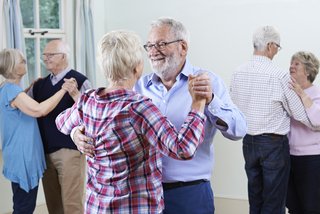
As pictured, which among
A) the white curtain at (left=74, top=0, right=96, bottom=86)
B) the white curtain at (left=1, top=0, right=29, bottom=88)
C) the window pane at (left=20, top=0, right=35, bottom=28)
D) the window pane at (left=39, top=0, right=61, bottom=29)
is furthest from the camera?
the white curtain at (left=74, top=0, right=96, bottom=86)

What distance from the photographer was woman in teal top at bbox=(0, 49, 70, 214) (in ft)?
10.3

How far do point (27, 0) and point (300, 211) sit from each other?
288 cm

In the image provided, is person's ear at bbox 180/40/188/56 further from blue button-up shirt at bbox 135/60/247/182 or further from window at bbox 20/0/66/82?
window at bbox 20/0/66/82

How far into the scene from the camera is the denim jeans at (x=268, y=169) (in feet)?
10.8

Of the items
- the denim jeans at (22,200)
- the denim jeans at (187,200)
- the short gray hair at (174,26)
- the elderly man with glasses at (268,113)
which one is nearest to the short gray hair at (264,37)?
the elderly man with glasses at (268,113)

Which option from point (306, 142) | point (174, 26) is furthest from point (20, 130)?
point (306, 142)

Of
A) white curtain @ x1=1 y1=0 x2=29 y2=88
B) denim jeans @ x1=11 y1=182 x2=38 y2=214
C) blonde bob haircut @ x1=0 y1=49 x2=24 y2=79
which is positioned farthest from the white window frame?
denim jeans @ x1=11 y1=182 x2=38 y2=214

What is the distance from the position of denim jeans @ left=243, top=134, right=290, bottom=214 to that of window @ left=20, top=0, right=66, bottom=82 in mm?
2051

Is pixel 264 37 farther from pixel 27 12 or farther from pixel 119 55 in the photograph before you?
pixel 27 12

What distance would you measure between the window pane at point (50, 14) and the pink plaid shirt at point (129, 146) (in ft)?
9.20

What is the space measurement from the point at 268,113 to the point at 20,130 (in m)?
1.71

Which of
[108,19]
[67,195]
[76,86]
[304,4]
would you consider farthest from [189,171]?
[108,19]

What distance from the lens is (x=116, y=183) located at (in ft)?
5.45

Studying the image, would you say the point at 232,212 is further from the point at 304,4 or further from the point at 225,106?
the point at 225,106
